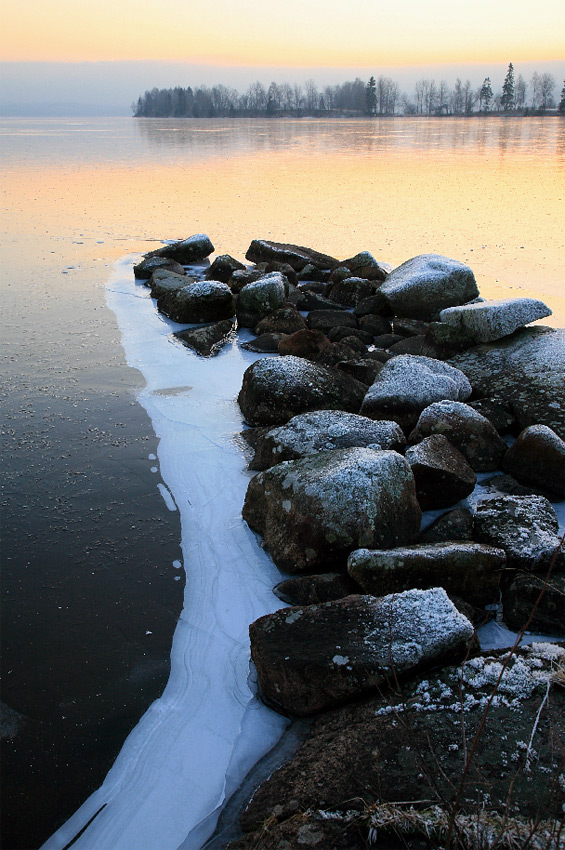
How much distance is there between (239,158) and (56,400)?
25327 mm

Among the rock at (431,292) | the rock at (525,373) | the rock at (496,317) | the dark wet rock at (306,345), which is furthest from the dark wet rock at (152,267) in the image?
the rock at (525,373)

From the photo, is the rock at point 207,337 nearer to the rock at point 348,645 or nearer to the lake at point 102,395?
the lake at point 102,395

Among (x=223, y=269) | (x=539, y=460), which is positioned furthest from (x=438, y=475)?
(x=223, y=269)

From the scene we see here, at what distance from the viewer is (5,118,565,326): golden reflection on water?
1177cm

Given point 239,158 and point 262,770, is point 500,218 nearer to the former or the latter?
point 262,770

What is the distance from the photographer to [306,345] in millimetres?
7238

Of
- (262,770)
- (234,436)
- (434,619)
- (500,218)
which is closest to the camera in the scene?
(262,770)

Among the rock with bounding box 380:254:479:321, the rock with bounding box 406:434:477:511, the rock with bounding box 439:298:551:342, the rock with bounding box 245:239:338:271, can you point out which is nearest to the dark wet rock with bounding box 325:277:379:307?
the rock with bounding box 380:254:479:321

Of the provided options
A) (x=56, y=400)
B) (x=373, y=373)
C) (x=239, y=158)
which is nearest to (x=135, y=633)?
(x=56, y=400)

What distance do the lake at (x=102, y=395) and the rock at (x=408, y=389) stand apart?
6.43 ft

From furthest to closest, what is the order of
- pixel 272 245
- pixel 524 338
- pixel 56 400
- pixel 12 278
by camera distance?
pixel 272 245 < pixel 12 278 < pixel 524 338 < pixel 56 400

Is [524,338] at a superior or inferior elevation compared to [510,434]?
superior

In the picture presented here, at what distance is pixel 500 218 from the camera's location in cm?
1405

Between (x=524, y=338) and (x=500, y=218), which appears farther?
(x=500, y=218)
